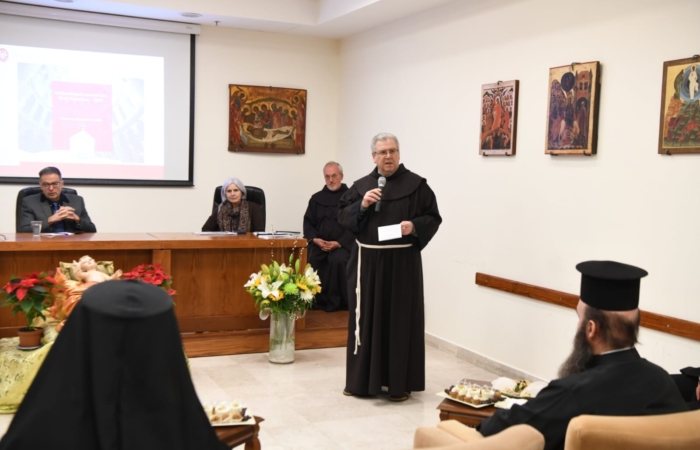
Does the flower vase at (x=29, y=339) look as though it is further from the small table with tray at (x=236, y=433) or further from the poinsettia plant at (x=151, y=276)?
the small table with tray at (x=236, y=433)

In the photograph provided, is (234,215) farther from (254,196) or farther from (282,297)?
(282,297)

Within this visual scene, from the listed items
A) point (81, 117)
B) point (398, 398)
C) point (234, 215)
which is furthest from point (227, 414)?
point (81, 117)

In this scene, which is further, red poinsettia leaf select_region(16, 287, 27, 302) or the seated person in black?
red poinsettia leaf select_region(16, 287, 27, 302)

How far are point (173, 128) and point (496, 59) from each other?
3862 millimetres

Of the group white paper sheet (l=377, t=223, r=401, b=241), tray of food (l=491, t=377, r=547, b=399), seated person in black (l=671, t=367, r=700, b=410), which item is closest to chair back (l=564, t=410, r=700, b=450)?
seated person in black (l=671, t=367, r=700, b=410)

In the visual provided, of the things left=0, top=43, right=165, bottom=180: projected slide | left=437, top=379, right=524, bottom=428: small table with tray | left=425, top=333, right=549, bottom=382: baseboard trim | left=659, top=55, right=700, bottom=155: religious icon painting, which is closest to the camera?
left=437, top=379, right=524, bottom=428: small table with tray

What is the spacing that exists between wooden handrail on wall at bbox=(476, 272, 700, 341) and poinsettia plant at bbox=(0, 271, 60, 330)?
3.24 m

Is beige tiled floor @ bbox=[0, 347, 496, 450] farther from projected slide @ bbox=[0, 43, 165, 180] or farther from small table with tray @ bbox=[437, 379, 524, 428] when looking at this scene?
projected slide @ bbox=[0, 43, 165, 180]

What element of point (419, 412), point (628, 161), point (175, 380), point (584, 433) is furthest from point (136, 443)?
point (628, 161)

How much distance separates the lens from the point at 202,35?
27.1 ft

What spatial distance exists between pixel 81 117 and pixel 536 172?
16.1 ft

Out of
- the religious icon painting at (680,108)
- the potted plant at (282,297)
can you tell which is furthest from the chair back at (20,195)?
the religious icon painting at (680,108)

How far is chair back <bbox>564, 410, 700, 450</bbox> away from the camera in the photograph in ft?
6.76

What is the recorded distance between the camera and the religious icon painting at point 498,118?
573cm
